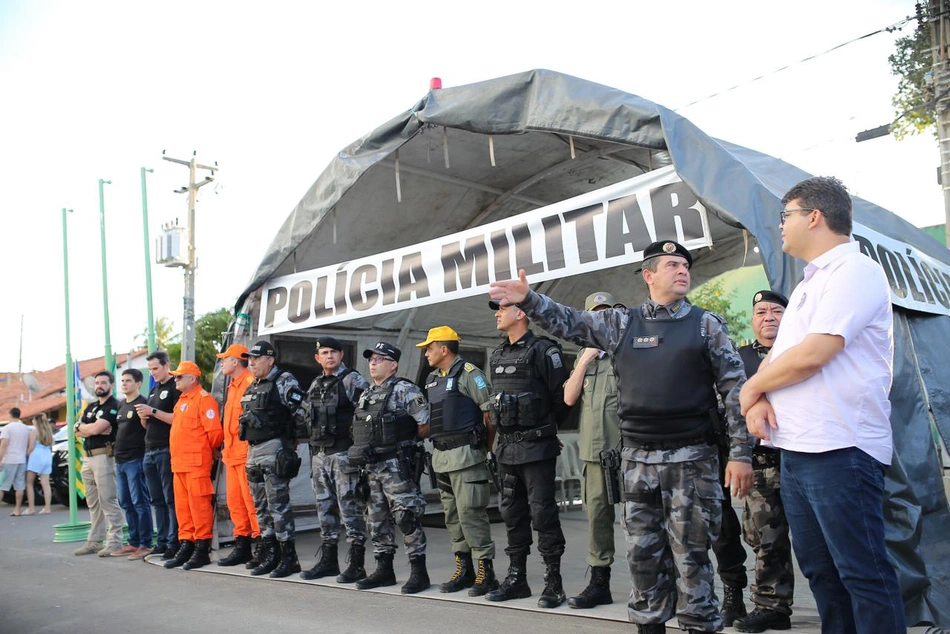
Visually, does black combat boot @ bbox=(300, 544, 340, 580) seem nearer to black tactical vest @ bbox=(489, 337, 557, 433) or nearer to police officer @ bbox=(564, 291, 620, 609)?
black tactical vest @ bbox=(489, 337, 557, 433)

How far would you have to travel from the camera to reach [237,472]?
6.91 meters

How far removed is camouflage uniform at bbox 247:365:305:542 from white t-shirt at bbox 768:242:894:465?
4.82 metres

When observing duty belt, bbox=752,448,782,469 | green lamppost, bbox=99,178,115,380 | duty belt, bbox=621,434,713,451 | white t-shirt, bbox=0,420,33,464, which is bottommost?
duty belt, bbox=752,448,782,469

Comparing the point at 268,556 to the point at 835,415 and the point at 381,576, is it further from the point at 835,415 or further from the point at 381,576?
the point at 835,415

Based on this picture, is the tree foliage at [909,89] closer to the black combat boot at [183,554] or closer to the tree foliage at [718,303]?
the tree foliage at [718,303]

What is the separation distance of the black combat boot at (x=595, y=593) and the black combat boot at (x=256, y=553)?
3.03m

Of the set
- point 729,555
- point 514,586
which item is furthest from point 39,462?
point 729,555

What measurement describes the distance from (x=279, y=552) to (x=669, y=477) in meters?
4.36

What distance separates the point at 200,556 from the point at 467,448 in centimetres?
310

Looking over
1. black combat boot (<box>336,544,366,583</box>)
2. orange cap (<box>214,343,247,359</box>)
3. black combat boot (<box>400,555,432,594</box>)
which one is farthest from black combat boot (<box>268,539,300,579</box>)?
orange cap (<box>214,343,247,359</box>)

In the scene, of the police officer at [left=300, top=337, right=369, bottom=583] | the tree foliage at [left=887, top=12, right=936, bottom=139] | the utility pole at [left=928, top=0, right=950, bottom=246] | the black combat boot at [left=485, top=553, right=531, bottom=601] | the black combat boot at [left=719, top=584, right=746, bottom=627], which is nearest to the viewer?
the black combat boot at [left=719, top=584, right=746, bottom=627]

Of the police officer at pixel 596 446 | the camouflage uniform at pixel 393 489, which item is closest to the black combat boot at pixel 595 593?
the police officer at pixel 596 446

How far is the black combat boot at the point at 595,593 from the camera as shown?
4.84 m

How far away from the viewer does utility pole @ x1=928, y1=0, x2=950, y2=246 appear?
12250 mm
